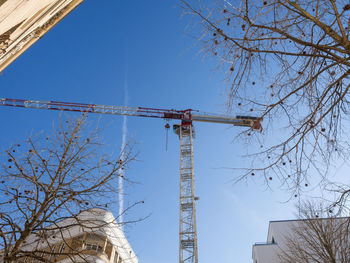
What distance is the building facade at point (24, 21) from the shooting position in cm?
124

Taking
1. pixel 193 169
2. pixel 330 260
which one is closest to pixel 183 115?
pixel 193 169

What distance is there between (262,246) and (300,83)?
27.0m

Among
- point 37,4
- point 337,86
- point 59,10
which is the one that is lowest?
point 37,4

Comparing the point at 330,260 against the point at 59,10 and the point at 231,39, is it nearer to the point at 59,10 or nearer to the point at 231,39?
the point at 231,39

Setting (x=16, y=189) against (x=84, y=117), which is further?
(x=84, y=117)

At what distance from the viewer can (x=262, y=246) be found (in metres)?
26.6

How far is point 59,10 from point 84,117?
4299 millimetres

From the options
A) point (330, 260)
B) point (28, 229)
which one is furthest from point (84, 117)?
point (330, 260)

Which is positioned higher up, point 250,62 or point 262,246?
point 262,246

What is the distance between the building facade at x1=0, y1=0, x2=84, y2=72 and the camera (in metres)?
1.24

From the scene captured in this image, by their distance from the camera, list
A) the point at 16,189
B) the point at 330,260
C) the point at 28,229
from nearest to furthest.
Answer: the point at 28,229
the point at 16,189
the point at 330,260

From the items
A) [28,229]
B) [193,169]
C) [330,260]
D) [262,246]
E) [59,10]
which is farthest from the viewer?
[193,169]

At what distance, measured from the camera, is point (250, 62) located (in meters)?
3.23

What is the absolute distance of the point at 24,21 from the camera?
56.4 inches
